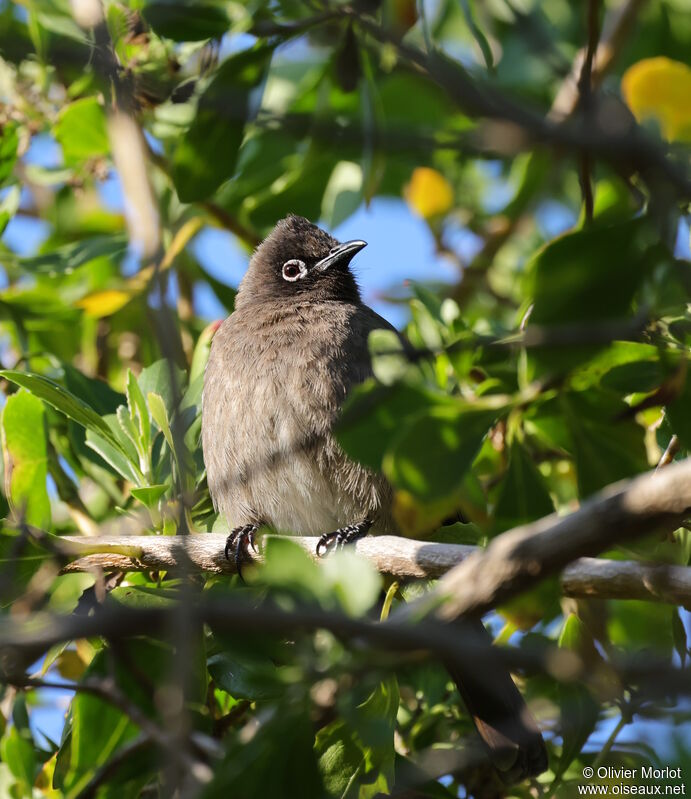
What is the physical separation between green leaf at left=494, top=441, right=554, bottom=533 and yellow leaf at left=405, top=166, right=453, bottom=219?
109 inches

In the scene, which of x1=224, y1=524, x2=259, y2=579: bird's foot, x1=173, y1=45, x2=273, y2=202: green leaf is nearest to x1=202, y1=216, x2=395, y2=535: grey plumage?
x1=224, y1=524, x2=259, y2=579: bird's foot

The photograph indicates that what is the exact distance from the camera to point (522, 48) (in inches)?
177

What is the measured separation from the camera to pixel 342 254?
18.7 ft

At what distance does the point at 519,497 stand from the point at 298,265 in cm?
337

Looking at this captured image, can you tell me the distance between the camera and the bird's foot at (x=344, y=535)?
14.0 feet

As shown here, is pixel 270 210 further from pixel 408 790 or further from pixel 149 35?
pixel 408 790

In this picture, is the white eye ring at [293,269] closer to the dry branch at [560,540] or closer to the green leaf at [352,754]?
the green leaf at [352,754]

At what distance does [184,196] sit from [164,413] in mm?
740

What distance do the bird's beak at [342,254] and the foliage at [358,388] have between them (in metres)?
0.38

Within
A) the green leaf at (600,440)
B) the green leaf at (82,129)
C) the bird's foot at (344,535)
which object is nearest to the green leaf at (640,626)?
the green leaf at (600,440)

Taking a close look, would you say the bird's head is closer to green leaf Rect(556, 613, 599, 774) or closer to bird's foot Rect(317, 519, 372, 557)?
bird's foot Rect(317, 519, 372, 557)

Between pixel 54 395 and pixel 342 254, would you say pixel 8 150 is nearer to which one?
pixel 54 395

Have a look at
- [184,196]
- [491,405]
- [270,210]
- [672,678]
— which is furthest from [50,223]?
[672,678]

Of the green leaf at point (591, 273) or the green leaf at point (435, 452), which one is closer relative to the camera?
the green leaf at point (591, 273)
